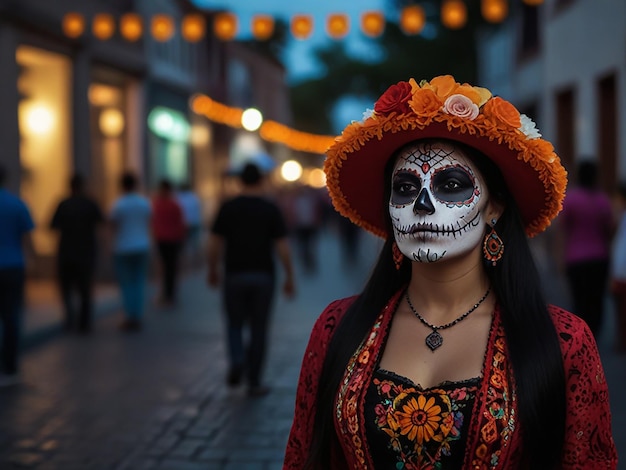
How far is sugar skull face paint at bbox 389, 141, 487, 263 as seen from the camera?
8.65ft

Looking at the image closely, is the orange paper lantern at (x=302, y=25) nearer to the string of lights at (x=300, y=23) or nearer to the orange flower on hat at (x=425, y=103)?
the string of lights at (x=300, y=23)

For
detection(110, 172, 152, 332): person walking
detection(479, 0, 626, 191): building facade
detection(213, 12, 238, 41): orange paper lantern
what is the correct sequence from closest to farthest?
detection(110, 172, 152, 332): person walking < detection(479, 0, 626, 191): building facade < detection(213, 12, 238, 41): orange paper lantern

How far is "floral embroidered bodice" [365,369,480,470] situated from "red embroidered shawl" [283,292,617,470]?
29 millimetres

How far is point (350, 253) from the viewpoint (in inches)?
929

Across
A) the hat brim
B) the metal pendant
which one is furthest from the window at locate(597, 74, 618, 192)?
the metal pendant

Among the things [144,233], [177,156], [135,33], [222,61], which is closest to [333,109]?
[222,61]

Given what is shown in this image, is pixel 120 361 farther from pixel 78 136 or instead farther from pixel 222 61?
pixel 222 61

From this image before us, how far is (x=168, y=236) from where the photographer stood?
1477 centimetres

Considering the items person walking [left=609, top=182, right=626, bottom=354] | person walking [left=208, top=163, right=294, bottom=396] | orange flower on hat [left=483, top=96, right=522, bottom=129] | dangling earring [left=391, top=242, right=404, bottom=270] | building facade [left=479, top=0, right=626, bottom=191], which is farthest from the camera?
building facade [left=479, top=0, right=626, bottom=191]

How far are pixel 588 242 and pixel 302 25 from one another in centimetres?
960

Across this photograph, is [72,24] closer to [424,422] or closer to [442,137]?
[442,137]

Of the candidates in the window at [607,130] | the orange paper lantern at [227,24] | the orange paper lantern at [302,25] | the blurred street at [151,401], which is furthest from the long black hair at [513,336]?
the orange paper lantern at [227,24]

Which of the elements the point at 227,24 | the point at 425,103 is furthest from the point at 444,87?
the point at 227,24

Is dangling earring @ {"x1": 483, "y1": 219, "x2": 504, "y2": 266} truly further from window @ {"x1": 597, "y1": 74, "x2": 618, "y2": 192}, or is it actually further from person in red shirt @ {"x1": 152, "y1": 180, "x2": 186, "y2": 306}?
window @ {"x1": 597, "y1": 74, "x2": 618, "y2": 192}
